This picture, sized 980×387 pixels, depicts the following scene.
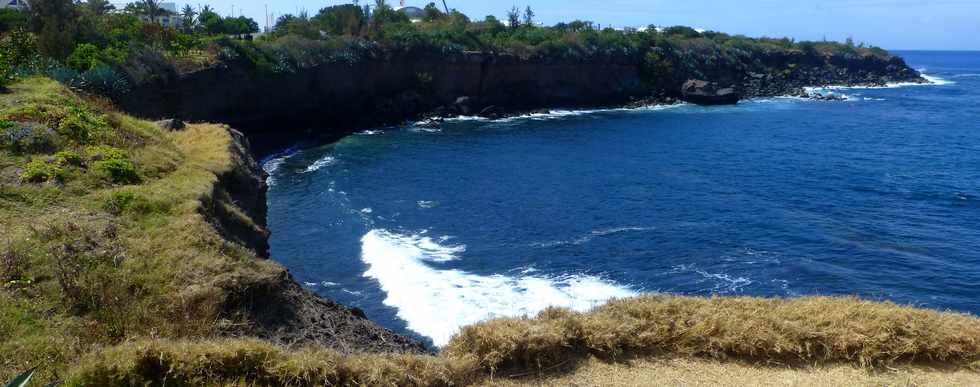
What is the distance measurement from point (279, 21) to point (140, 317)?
86.6 metres

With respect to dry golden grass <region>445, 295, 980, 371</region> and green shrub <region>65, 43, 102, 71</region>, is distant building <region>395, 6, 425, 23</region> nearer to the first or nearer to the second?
green shrub <region>65, 43, 102, 71</region>

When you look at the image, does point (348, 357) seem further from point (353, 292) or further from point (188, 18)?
point (188, 18)

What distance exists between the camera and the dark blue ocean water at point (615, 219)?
80.8 feet

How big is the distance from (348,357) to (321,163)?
39.3m

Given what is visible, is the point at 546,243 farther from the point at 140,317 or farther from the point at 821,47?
the point at 821,47

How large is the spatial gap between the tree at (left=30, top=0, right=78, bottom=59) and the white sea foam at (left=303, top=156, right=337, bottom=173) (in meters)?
14.8

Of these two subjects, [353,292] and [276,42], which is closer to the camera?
[353,292]

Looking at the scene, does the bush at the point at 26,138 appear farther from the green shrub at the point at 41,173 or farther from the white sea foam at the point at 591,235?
the white sea foam at the point at 591,235

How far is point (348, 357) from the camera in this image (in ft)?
31.5

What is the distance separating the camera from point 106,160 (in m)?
17.7

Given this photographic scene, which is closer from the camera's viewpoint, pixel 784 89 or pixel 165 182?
pixel 165 182

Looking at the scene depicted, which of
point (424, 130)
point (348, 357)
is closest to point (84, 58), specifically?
point (424, 130)

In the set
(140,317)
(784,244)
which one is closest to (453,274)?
(784,244)

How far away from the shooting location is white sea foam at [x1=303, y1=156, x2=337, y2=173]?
45375mm
